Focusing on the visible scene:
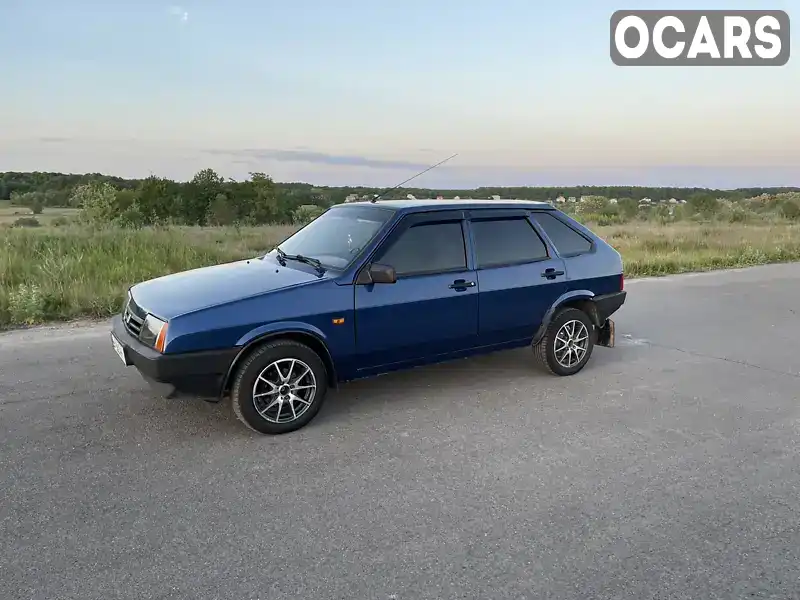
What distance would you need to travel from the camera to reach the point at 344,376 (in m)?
4.73

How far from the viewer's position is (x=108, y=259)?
34.3 ft

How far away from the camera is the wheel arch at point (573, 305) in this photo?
5.73 m

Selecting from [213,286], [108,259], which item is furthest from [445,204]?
[108,259]

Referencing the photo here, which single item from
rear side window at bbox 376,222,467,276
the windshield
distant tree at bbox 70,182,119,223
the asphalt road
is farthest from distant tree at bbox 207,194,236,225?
rear side window at bbox 376,222,467,276

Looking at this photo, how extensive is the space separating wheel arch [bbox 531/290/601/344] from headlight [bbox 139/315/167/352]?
3.26 m

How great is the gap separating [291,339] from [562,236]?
117 inches

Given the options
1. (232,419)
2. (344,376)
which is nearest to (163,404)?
(232,419)

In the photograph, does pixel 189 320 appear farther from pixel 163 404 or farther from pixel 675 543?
pixel 675 543

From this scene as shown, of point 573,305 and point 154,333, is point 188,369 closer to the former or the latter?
point 154,333

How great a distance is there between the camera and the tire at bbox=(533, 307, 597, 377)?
5.80 metres

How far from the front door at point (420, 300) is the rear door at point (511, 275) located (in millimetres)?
143

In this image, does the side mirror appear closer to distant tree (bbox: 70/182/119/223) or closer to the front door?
the front door

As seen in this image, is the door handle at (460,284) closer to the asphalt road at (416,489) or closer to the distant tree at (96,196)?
the asphalt road at (416,489)

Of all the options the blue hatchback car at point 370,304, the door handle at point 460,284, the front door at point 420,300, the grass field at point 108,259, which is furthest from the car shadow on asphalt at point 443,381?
the grass field at point 108,259
